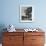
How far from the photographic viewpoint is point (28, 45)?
11.4 feet

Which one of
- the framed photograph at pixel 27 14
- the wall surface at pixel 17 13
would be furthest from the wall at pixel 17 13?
the framed photograph at pixel 27 14

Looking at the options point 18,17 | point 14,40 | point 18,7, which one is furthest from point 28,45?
point 18,7

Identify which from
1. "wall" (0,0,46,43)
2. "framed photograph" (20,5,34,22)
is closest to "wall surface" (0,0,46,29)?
"wall" (0,0,46,43)

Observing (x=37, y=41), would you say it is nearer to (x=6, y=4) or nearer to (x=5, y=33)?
(x=5, y=33)

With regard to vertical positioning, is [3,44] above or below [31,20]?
below

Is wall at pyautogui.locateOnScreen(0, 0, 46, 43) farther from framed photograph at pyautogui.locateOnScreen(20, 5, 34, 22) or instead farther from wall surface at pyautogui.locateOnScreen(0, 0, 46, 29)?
framed photograph at pyautogui.locateOnScreen(20, 5, 34, 22)

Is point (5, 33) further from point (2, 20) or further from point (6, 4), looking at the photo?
point (6, 4)

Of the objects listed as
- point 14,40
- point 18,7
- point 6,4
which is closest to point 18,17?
point 18,7

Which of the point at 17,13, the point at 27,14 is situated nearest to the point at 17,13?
the point at 17,13

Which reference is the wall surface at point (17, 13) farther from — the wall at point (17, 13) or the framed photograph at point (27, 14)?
the framed photograph at point (27, 14)

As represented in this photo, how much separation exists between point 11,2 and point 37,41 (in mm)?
1526

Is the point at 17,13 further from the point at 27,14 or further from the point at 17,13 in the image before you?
the point at 27,14

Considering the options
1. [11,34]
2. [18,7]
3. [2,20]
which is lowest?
[11,34]

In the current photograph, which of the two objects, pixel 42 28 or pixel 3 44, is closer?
pixel 3 44
